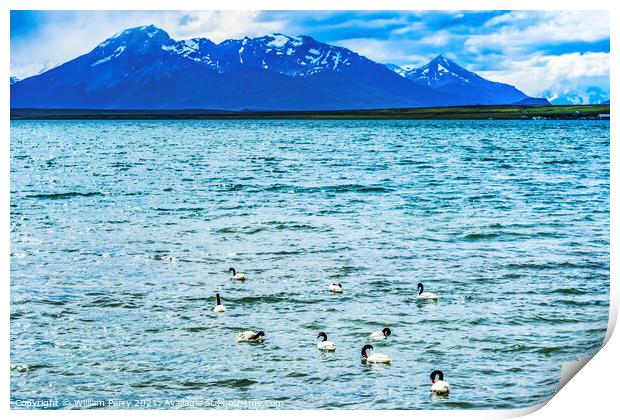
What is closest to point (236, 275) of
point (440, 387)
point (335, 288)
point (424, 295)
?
point (335, 288)

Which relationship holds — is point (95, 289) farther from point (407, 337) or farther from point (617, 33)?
point (617, 33)

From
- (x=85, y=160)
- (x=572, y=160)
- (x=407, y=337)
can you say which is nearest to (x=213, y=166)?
(x=85, y=160)

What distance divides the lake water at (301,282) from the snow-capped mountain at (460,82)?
3386 millimetres

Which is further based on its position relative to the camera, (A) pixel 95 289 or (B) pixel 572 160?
(B) pixel 572 160

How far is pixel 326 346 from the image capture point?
13.6m

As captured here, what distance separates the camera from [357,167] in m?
37.4

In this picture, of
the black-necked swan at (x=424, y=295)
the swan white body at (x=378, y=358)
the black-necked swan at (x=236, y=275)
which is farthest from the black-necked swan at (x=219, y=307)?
the black-necked swan at (x=424, y=295)

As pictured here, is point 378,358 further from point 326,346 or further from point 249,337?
point 249,337

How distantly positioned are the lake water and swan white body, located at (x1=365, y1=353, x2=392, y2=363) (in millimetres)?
126

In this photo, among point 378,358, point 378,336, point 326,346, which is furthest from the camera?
point 378,336

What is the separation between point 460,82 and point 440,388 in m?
11.0

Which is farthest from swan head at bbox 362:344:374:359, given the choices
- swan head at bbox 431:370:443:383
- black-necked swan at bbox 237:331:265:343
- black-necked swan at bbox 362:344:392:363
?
black-necked swan at bbox 237:331:265:343

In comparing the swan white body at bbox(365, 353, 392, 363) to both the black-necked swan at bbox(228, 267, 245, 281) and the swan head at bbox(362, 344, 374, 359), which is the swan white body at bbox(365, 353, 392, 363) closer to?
the swan head at bbox(362, 344, 374, 359)
